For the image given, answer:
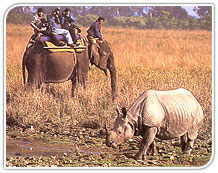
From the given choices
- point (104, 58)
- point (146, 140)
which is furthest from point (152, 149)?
point (104, 58)

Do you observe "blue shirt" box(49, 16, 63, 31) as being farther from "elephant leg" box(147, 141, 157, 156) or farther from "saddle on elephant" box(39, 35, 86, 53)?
"elephant leg" box(147, 141, 157, 156)

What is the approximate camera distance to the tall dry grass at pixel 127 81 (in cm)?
351

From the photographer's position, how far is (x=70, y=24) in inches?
138

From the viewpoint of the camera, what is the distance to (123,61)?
3.53m

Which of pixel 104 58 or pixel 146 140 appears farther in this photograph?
pixel 104 58

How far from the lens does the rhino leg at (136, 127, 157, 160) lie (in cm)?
342

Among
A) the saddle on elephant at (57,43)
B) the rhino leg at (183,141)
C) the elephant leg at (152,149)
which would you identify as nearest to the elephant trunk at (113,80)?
the saddle on elephant at (57,43)

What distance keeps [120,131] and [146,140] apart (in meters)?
0.17

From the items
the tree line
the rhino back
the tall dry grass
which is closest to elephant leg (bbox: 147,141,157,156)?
the rhino back

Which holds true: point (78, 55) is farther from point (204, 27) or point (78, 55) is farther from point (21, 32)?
point (204, 27)

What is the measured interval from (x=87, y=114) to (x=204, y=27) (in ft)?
3.00

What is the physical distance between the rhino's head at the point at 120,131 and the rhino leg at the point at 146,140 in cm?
9

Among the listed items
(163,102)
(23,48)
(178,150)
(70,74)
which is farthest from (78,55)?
(178,150)

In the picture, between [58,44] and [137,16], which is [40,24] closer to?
[58,44]
